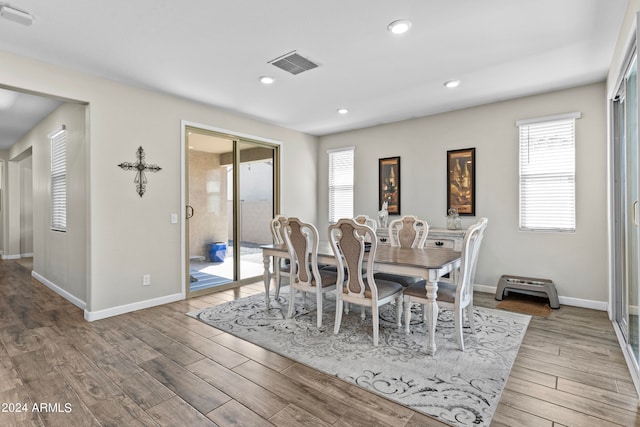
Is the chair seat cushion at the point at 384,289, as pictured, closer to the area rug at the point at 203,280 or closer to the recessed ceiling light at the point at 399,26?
the recessed ceiling light at the point at 399,26

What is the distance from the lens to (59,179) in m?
4.54

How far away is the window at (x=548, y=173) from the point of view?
3908 mm

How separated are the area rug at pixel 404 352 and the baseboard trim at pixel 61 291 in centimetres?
140

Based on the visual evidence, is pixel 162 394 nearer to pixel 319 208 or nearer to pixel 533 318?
pixel 533 318

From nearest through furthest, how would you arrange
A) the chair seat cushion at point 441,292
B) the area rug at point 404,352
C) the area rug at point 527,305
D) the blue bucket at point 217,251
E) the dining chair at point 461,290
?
the area rug at point 404,352, the dining chair at point 461,290, the chair seat cushion at point 441,292, the area rug at point 527,305, the blue bucket at point 217,251

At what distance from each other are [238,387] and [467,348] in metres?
1.85

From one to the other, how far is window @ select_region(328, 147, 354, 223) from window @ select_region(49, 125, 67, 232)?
4.09 metres

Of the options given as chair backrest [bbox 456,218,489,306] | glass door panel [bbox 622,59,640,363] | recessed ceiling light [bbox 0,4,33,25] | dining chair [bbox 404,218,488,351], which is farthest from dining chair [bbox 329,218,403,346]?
recessed ceiling light [bbox 0,4,33,25]

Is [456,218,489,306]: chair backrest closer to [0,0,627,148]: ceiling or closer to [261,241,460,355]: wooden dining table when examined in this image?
[261,241,460,355]: wooden dining table

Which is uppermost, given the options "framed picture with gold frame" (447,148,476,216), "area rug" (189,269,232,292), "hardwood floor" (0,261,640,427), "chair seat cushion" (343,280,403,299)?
"framed picture with gold frame" (447,148,476,216)

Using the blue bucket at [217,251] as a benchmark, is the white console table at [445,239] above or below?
above

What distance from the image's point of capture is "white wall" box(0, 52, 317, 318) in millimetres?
3379

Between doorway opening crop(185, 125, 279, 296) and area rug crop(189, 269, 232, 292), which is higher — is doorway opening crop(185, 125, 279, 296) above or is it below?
above

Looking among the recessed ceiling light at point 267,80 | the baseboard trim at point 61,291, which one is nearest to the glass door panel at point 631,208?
the recessed ceiling light at point 267,80
